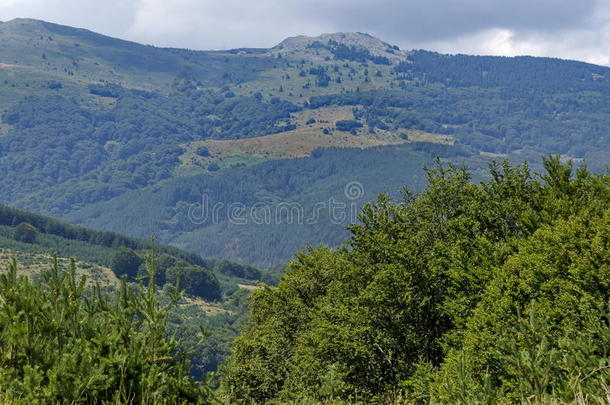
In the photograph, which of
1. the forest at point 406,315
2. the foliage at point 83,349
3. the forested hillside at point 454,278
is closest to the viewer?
the foliage at point 83,349

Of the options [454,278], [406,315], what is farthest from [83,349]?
[406,315]

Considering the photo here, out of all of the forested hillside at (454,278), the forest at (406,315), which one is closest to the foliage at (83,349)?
the forest at (406,315)

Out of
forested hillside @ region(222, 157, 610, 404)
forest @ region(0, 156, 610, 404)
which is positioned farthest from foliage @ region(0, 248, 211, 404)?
forested hillside @ region(222, 157, 610, 404)

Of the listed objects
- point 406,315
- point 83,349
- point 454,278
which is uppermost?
point 83,349

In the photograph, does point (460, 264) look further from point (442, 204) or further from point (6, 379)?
point (6, 379)

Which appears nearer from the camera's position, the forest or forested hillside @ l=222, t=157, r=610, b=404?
the forest

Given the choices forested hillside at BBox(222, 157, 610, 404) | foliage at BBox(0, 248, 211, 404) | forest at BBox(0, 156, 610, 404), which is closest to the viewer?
foliage at BBox(0, 248, 211, 404)

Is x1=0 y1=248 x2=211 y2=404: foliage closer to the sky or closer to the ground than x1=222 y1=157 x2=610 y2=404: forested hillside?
closer to the sky

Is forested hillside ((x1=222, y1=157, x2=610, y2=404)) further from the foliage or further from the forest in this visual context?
the foliage

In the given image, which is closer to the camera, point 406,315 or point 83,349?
point 83,349

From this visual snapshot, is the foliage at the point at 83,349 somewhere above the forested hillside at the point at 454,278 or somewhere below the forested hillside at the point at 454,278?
above

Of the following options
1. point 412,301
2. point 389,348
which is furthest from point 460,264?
point 389,348

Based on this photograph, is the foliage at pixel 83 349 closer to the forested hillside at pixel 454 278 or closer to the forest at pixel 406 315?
the forest at pixel 406 315

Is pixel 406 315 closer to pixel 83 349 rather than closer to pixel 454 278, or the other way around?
pixel 454 278
